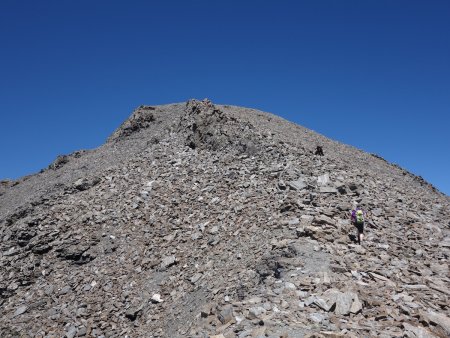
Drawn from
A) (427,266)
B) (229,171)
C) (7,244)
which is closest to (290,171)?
(229,171)

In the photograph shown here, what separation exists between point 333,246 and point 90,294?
459 inches

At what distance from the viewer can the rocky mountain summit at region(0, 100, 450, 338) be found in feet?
37.2

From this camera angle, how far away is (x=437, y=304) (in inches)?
471

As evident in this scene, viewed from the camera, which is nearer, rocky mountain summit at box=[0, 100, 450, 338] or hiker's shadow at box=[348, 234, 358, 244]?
rocky mountain summit at box=[0, 100, 450, 338]

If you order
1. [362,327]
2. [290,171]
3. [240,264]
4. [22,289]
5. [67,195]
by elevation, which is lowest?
[22,289]

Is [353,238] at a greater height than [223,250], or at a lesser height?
greater

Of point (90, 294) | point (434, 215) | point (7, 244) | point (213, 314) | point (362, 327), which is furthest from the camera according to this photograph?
point (7, 244)

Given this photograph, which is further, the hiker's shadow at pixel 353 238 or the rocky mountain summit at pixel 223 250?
the hiker's shadow at pixel 353 238

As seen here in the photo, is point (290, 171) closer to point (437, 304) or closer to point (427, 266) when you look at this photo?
point (427, 266)

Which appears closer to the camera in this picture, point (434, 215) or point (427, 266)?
point (427, 266)

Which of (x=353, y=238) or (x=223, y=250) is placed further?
(x=223, y=250)

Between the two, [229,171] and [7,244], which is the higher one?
[229,171]

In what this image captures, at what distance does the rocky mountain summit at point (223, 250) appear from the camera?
37.2 feet

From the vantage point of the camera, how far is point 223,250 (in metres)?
16.8
